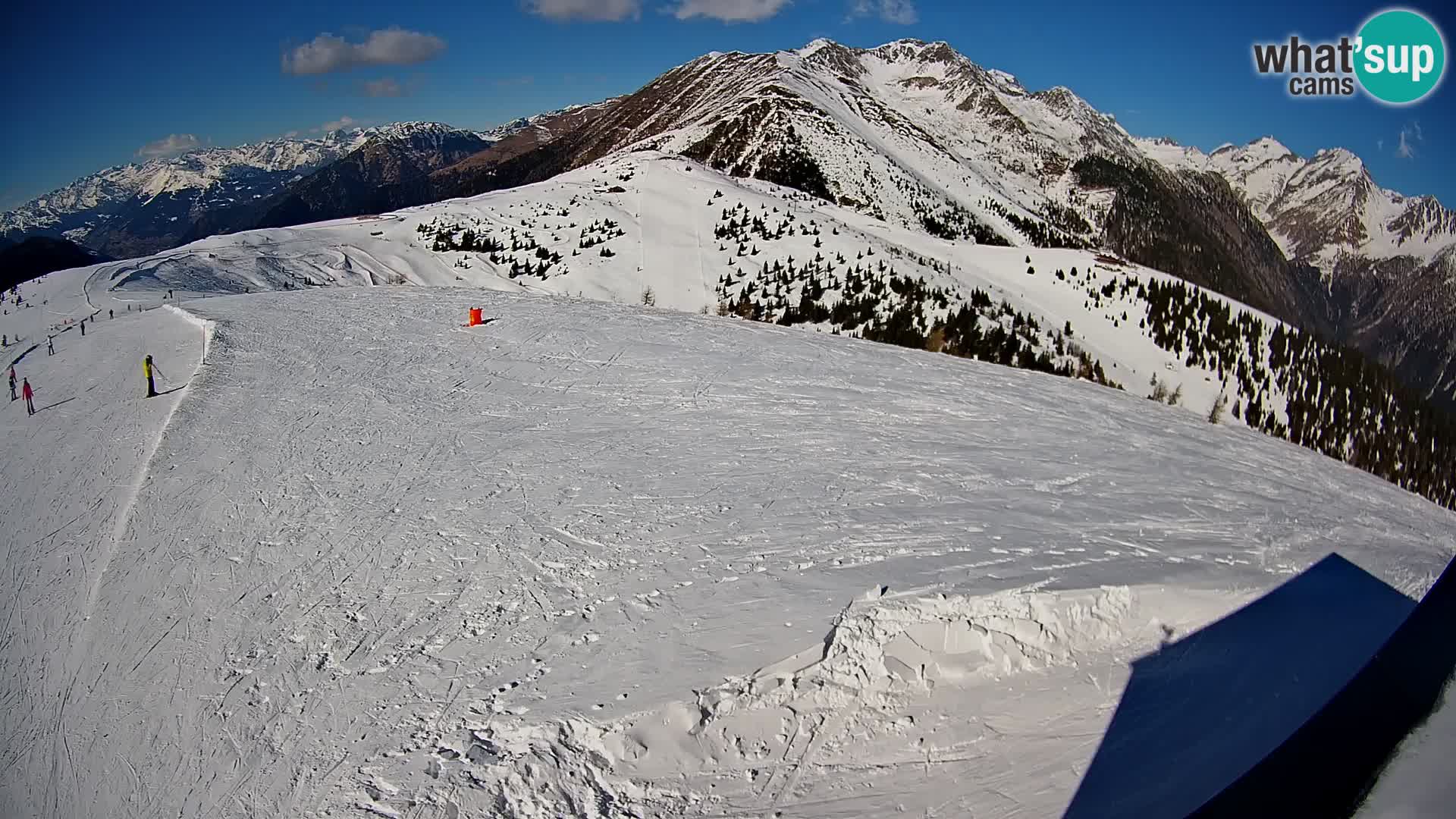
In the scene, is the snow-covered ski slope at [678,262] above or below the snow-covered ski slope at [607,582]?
above

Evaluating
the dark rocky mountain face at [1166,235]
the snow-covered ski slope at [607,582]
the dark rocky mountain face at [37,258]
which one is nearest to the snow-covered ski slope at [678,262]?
the snow-covered ski slope at [607,582]

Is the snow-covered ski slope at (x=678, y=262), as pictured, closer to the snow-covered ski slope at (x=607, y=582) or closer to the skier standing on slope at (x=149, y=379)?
the snow-covered ski slope at (x=607, y=582)

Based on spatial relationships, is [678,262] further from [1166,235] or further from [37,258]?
[1166,235]

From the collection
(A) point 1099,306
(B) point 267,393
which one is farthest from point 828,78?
(B) point 267,393

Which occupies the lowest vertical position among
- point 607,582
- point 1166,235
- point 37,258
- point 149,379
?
point 607,582

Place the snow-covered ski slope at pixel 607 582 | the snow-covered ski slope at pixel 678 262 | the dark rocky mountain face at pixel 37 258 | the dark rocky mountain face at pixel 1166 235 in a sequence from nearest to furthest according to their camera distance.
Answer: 1. the snow-covered ski slope at pixel 607 582
2. the snow-covered ski slope at pixel 678 262
3. the dark rocky mountain face at pixel 37 258
4. the dark rocky mountain face at pixel 1166 235

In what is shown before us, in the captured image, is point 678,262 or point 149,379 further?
point 678,262

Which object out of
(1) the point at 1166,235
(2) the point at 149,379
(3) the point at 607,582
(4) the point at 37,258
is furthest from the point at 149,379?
(1) the point at 1166,235

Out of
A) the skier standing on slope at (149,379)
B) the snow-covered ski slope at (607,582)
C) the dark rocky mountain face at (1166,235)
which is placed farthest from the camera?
the dark rocky mountain face at (1166,235)
